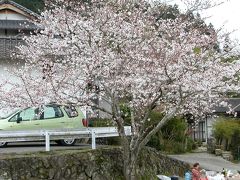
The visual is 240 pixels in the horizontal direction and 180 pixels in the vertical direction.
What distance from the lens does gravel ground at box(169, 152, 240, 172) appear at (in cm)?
2200

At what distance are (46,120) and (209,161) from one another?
9.48 metres

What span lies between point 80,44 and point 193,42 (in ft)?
9.94

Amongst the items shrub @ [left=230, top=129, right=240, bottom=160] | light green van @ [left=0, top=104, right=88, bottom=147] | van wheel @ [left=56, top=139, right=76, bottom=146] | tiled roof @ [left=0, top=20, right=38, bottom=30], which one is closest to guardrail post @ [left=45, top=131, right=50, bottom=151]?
light green van @ [left=0, top=104, right=88, bottom=147]

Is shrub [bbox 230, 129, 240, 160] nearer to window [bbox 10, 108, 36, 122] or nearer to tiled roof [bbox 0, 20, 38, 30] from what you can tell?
tiled roof [bbox 0, 20, 38, 30]

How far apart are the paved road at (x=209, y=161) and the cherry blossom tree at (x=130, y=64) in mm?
8507

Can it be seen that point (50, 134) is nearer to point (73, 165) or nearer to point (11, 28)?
point (73, 165)

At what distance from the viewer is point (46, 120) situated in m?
17.6

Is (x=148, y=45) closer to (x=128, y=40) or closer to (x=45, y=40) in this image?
(x=128, y=40)

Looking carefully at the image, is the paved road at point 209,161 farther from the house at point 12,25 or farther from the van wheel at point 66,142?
the house at point 12,25

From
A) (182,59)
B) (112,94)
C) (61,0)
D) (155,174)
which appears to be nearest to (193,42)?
(182,59)

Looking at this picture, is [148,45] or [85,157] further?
[85,157]

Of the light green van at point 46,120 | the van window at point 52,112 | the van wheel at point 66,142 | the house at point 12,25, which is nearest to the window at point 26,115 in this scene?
the light green van at point 46,120

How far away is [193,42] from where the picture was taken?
13180mm

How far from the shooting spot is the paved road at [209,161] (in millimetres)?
22009
